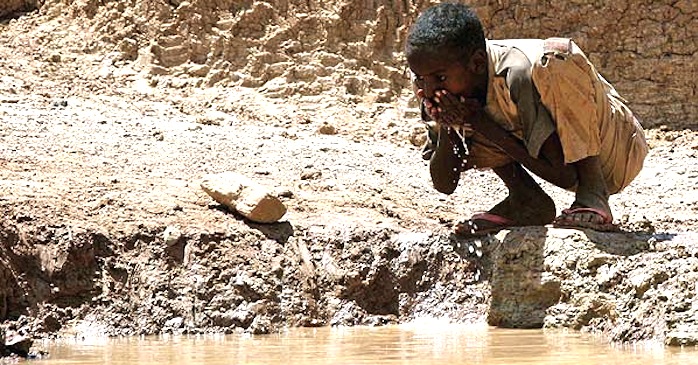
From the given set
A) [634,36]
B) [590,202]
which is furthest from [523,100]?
[634,36]

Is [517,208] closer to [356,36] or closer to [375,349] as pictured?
[375,349]

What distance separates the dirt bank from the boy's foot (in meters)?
0.08

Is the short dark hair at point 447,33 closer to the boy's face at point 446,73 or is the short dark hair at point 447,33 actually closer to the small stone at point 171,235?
the boy's face at point 446,73

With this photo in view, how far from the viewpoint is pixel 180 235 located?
5.45 m

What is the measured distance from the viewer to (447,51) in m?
4.77

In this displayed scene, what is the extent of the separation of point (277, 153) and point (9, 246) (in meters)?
3.22

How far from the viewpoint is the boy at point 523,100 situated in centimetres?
482

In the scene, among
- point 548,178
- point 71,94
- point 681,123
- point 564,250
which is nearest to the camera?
point 564,250

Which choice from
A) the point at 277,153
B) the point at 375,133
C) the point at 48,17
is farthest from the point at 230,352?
the point at 48,17

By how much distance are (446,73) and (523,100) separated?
0.34 metres

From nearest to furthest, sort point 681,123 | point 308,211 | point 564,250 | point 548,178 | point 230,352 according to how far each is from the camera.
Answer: point 230,352 < point 564,250 < point 548,178 < point 308,211 < point 681,123

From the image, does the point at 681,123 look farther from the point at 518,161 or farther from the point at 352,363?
the point at 352,363

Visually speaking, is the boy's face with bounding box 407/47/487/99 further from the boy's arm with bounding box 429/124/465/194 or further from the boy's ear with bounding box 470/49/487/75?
the boy's arm with bounding box 429/124/465/194

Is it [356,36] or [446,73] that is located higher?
[356,36]
